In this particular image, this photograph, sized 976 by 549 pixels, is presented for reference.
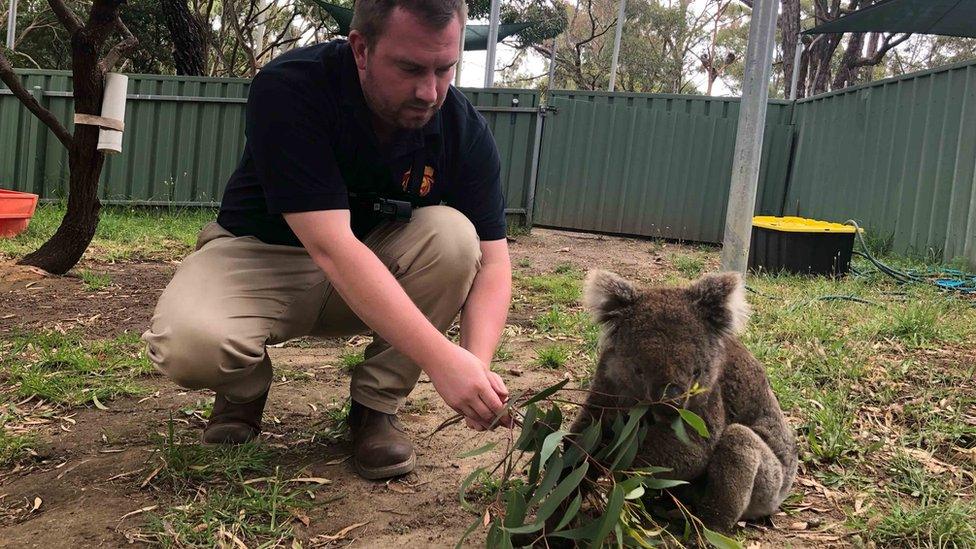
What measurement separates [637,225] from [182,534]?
8646 millimetres

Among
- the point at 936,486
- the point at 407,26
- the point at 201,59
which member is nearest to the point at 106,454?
the point at 407,26

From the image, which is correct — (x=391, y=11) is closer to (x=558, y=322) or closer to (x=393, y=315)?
(x=393, y=315)

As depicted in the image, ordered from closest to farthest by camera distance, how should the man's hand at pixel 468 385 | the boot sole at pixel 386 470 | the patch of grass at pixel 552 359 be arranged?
the man's hand at pixel 468 385, the boot sole at pixel 386 470, the patch of grass at pixel 552 359

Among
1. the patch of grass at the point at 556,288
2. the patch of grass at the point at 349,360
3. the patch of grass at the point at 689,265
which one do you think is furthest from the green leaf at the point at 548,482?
the patch of grass at the point at 689,265

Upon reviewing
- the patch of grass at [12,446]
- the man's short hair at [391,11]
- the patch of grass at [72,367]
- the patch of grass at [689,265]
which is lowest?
the patch of grass at [12,446]

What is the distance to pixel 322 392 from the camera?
340cm

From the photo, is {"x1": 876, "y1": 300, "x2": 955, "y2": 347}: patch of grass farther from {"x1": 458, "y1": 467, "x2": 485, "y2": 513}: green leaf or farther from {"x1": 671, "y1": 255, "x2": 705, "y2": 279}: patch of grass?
{"x1": 458, "y1": 467, "x2": 485, "y2": 513}: green leaf

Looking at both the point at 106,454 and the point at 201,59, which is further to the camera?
the point at 201,59

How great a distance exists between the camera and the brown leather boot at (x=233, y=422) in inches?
104

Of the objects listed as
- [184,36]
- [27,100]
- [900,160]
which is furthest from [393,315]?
[184,36]

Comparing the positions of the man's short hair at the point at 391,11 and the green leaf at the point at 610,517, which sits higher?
the man's short hair at the point at 391,11

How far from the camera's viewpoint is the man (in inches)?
80.4

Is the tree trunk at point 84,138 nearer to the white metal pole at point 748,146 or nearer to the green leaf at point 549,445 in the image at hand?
the white metal pole at point 748,146

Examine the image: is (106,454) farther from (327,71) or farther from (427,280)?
(327,71)
